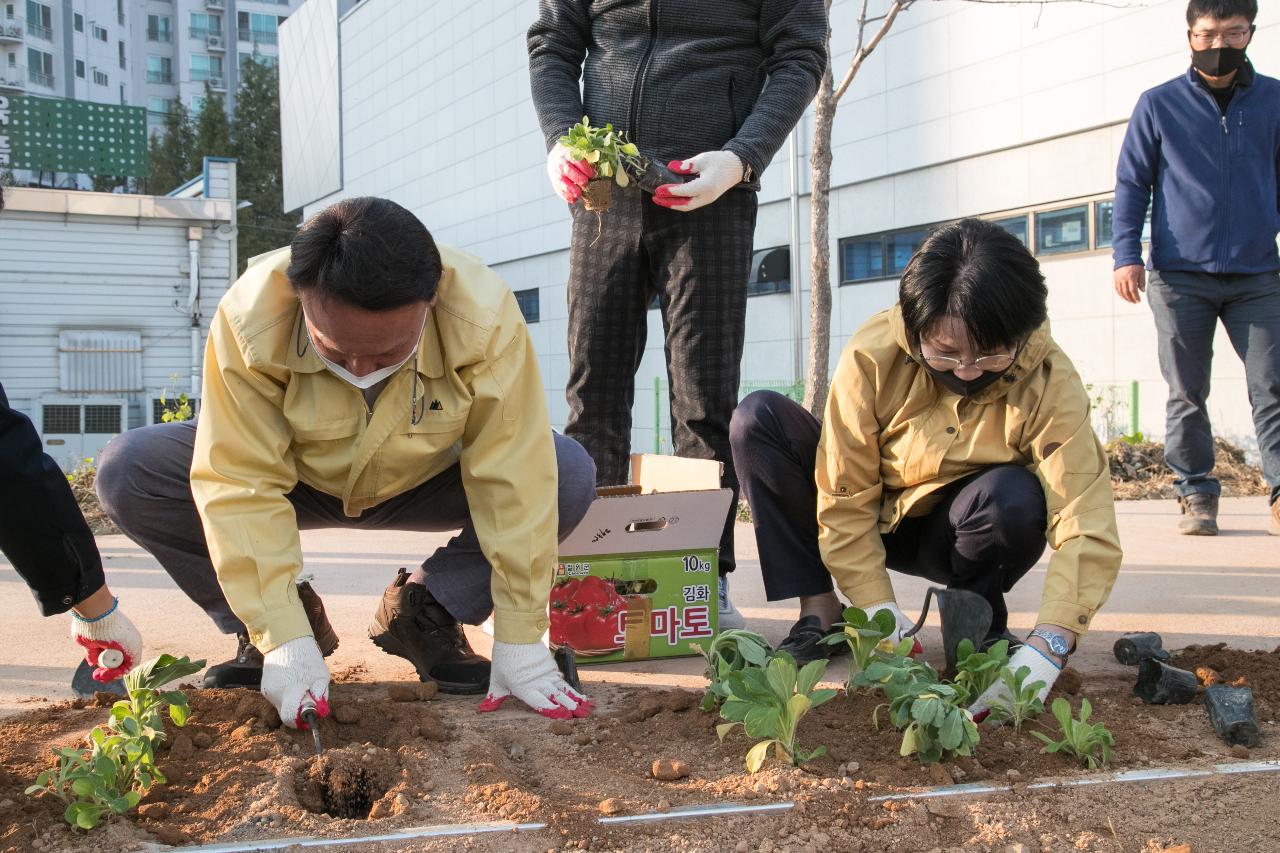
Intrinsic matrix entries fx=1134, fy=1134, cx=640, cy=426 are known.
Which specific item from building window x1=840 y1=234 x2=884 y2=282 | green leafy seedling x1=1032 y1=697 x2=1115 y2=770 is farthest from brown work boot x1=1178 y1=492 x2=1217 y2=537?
building window x1=840 y1=234 x2=884 y2=282

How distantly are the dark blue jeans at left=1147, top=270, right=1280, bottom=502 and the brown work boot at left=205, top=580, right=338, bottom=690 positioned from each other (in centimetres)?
348

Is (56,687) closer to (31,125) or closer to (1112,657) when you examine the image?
(1112,657)

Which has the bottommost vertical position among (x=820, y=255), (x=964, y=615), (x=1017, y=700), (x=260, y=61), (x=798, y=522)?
(x=1017, y=700)

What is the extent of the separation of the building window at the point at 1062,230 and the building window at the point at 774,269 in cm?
337

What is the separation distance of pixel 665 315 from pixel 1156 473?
552 centimetres

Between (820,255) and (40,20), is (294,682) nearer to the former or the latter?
(820,255)

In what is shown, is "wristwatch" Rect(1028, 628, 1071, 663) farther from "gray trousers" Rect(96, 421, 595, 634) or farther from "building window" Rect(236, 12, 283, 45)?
"building window" Rect(236, 12, 283, 45)

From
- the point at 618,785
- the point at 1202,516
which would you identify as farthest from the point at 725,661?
the point at 1202,516

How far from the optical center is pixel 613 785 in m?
1.97

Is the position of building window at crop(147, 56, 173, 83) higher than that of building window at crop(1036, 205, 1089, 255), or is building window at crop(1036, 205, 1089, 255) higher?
building window at crop(147, 56, 173, 83)

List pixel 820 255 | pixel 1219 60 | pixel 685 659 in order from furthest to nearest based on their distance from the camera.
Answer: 1. pixel 820 255
2. pixel 1219 60
3. pixel 685 659

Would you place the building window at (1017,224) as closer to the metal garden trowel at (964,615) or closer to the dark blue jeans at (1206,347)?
the dark blue jeans at (1206,347)

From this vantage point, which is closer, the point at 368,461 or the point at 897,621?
the point at 368,461

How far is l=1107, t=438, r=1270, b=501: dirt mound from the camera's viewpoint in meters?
6.73
